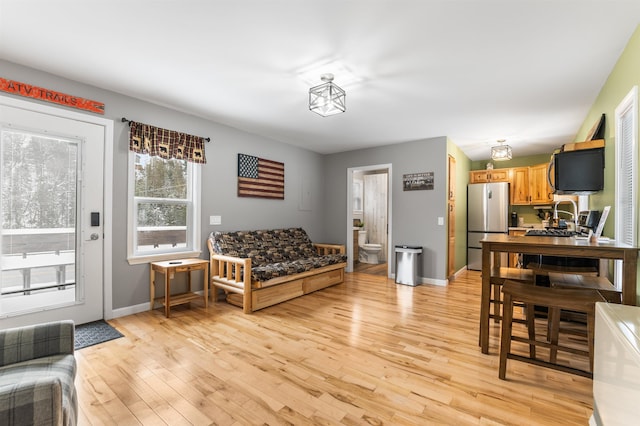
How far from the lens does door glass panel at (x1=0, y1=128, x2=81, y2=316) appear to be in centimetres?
254

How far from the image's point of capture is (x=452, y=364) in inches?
87.2

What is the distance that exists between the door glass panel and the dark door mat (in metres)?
0.30

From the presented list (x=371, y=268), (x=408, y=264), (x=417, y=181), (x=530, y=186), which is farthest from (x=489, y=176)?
(x=371, y=268)

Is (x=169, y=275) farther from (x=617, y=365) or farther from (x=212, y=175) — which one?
(x=617, y=365)

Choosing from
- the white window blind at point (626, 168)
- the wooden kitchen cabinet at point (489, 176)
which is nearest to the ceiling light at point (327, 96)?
the white window blind at point (626, 168)

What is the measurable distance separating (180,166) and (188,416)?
3.00 metres

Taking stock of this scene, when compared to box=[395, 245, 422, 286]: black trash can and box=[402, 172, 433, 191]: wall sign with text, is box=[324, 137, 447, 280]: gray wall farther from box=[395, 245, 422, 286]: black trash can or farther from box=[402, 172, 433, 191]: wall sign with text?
box=[395, 245, 422, 286]: black trash can

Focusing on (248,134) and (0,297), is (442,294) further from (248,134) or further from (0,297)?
(0,297)

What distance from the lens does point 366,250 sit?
690 centimetres

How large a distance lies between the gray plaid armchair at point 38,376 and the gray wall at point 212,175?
6.13 ft

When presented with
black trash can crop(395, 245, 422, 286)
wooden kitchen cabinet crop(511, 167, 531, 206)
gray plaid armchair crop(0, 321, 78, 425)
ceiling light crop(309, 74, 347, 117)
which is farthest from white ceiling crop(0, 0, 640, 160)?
wooden kitchen cabinet crop(511, 167, 531, 206)

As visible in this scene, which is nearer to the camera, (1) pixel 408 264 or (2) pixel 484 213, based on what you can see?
(1) pixel 408 264

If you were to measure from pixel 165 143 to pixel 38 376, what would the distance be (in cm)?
282

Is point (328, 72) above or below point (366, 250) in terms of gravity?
above
